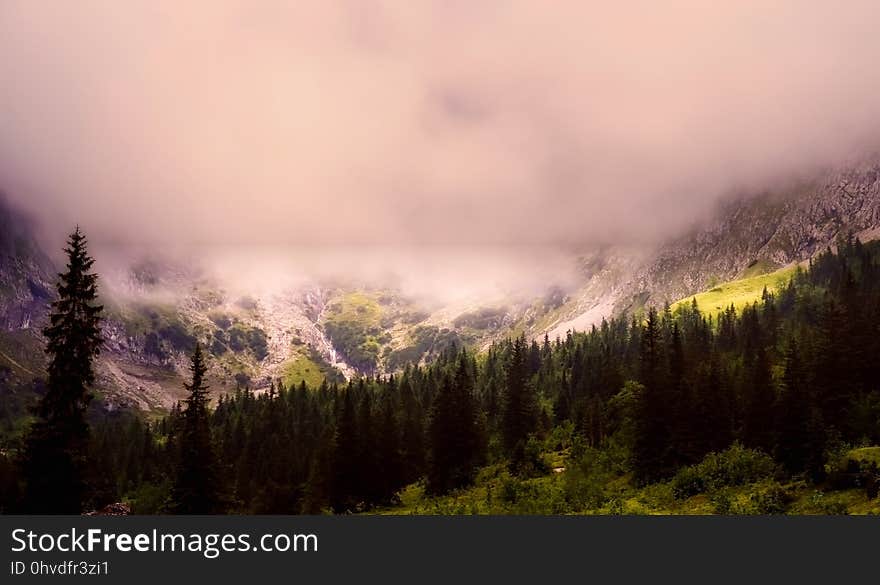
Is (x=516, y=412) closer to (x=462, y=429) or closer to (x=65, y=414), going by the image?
(x=462, y=429)

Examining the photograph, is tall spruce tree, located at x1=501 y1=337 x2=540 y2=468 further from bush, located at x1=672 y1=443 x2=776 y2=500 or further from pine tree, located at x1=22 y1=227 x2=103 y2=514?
pine tree, located at x1=22 y1=227 x2=103 y2=514

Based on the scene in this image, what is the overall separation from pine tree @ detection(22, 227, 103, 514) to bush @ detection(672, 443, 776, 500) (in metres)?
44.1

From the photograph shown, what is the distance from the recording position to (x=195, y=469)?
46.5 meters

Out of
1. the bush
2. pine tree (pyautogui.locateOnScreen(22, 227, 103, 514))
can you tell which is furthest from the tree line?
the bush

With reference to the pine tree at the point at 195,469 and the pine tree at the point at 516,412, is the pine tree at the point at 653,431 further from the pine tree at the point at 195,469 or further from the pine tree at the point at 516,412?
the pine tree at the point at 195,469

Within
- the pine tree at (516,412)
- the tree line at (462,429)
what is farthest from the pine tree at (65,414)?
the pine tree at (516,412)

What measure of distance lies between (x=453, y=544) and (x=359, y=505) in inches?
2047

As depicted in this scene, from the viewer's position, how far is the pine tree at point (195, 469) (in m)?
45.8

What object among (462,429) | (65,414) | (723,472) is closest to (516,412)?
(462,429)

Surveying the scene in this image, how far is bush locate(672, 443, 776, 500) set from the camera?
49375 millimetres

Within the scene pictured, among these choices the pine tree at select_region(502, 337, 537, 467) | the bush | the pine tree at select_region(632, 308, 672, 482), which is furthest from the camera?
the pine tree at select_region(502, 337, 537, 467)

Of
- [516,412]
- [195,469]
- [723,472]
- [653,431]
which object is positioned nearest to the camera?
[195,469]

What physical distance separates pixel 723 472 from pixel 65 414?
4850 cm

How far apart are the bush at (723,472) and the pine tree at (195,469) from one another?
36.8 m
